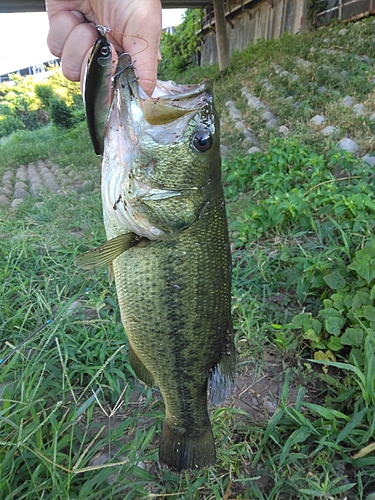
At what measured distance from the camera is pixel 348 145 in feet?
15.5

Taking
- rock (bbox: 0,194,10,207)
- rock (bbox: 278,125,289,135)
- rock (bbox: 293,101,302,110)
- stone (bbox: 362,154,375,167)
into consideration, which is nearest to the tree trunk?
rock (bbox: 293,101,302,110)

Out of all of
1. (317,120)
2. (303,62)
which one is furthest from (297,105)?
(303,62)

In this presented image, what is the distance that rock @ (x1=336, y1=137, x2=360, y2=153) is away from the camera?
4.65 metres

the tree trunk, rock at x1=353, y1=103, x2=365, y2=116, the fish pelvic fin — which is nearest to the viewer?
the fish pelvic fin

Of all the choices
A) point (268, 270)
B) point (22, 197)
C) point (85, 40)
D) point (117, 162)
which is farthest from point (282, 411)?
point (22, 197)

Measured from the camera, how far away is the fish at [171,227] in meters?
1.38

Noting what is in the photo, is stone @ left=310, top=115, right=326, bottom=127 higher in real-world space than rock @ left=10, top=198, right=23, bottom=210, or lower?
higher

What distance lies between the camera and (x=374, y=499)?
1.63 meters

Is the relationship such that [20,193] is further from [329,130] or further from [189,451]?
[189,451]

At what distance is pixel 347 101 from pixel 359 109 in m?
0.50

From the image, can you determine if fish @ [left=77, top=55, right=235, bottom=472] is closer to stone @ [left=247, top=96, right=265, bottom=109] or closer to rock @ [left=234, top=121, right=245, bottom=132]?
rock @ [left=234, top=121, right=245, bottom=132]

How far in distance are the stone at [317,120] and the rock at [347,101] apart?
1.31 feet

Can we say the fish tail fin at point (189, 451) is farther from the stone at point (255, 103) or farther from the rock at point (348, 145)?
the stone at point (255, 103)

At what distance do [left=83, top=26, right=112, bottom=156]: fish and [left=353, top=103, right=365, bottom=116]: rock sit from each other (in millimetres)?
5051
